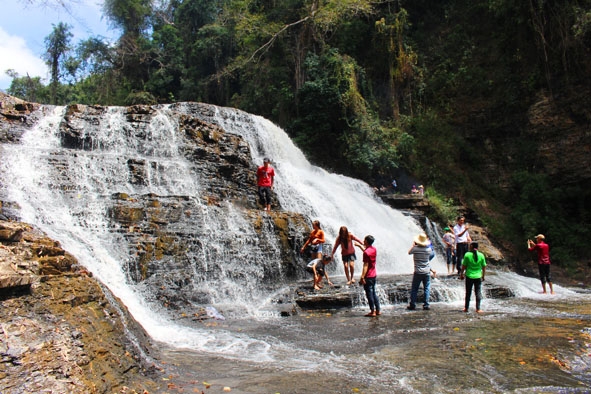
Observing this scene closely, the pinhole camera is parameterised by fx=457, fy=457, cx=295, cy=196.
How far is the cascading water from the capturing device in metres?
5.36

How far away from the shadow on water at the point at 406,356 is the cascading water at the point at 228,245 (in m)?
0.03

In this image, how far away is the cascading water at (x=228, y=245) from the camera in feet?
17.6

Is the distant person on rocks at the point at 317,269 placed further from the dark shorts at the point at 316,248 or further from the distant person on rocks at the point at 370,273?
the distant person on rocks at the point at 370,273

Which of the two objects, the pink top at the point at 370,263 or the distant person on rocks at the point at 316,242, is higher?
the distant person on rocks at the point at 316,242

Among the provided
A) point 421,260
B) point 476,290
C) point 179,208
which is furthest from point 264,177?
point 476,290

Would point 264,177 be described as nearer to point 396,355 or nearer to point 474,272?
point 474,272

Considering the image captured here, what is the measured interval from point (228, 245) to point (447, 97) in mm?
16082

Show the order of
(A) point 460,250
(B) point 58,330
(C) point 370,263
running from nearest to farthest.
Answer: (B) point 58,330 < (C) point 370,263 < (A) point 460,250

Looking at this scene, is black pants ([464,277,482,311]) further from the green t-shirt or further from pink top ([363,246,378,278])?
pink top ([363,246,378,278])

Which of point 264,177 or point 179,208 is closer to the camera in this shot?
point 179,208

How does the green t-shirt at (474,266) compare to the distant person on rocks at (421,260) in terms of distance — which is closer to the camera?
the green t-shirt at (474,266)

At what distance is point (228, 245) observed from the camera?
10133 mm

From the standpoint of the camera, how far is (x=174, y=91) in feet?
106

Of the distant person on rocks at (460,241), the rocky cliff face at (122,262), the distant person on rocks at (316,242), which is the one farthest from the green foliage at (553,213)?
A: the distant person on rocks at (316,242)
